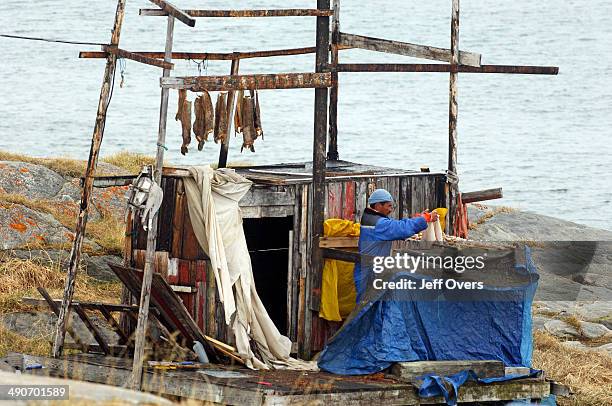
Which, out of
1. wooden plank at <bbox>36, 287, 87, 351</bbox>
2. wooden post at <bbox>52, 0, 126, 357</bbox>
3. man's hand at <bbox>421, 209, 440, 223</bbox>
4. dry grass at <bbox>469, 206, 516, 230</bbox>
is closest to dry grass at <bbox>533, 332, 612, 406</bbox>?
man's hand at <bbox>421, 209, 440, 223</bbox>

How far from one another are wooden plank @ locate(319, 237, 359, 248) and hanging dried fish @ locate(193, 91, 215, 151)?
2.56m

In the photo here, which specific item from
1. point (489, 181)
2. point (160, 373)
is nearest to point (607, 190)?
point (489, 181)

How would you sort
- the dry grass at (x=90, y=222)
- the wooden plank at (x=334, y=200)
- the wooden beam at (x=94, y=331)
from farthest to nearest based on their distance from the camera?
1. the dry grass at (x=90, y=222)
2. the wooden plank at (x=334, y=200)
3. the wooden beam at (x=94, y=331)

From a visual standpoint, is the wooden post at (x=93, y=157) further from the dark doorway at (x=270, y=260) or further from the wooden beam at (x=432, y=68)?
the dark doorway at (x=270, y=260)

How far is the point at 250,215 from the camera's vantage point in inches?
603

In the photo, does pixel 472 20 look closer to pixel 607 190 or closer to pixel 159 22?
pixel 159 22

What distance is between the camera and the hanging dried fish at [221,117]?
1723 centimetres

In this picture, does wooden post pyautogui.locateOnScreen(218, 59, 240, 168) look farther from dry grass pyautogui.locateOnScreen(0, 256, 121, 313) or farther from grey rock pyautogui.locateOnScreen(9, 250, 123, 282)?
grey rock pyautogui.locateOnScreen(9, 250, 123, 282)

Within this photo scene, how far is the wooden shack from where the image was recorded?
14.9 metres

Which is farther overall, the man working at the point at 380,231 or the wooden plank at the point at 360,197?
the wooden plank at the point at 360,197

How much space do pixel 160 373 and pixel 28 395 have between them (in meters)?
2.22

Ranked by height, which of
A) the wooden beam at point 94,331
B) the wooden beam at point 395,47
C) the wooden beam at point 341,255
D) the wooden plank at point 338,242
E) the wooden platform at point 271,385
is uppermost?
the wooden beam at point 395,47

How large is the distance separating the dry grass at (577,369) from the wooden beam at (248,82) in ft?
16.9

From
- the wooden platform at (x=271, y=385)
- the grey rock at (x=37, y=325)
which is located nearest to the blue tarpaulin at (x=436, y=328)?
the wooden platform at (x=271, y=385)
